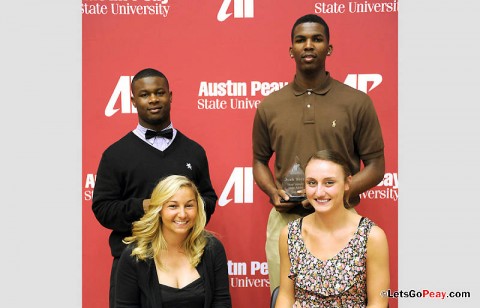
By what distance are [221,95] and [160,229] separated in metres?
1.69

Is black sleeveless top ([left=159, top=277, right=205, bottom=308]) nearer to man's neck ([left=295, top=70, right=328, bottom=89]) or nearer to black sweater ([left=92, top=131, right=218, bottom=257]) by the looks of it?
black sweater ([left=92, top=131, right=218, bottom=257])

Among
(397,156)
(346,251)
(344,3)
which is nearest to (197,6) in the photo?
(344,3)

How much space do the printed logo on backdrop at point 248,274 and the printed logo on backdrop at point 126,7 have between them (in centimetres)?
195

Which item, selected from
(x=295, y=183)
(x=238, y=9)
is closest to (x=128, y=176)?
(x=295, y=183)

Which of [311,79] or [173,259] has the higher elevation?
[311,79]

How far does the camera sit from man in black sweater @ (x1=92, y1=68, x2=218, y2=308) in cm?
360

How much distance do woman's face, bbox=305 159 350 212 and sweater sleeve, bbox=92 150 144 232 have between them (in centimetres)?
102

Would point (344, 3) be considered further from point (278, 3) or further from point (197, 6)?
point (197, 6)

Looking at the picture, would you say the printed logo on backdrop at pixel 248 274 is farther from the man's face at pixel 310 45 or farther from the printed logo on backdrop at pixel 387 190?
the man's face at pixel 310 45

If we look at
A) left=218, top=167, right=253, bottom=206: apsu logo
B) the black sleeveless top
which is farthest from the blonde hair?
left=218, top=167, right=253, bottom=206: apsu logo

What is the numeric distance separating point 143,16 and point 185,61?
45 cm

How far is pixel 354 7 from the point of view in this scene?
4.66 meters

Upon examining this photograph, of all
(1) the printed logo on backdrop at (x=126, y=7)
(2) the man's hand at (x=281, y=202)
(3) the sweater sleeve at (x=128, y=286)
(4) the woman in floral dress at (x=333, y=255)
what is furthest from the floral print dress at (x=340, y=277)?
(1) the printed logo on backdrop at (x=126, y=7)

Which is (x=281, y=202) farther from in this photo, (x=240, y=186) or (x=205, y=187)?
(x=240, y=186)
